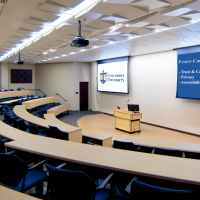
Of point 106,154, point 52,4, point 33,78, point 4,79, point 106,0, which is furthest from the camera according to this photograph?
point 33,78

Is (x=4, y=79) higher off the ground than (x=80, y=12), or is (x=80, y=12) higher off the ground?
(x=80, y=12)

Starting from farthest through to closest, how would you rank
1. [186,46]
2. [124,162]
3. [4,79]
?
1. [4,79]
2. [186,46]
3. [124,162]

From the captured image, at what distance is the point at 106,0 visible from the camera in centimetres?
315

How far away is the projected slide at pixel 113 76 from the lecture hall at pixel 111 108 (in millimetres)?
56

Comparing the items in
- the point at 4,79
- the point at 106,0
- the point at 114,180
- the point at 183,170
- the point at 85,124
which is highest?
the point at 106,0

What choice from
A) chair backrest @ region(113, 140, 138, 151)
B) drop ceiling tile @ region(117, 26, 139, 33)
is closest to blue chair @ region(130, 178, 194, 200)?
chair backrest @ region(113, 140, 138, 151)

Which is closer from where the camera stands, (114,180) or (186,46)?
(114,180)

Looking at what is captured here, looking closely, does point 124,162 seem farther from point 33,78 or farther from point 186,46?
point 33,78

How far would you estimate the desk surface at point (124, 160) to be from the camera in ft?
5.82


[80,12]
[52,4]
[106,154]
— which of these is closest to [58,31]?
[80,12]

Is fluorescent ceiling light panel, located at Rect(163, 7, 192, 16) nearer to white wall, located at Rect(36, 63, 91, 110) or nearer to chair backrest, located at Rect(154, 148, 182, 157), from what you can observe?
chair backrest, located at Rect(154, 148, 182, 157)

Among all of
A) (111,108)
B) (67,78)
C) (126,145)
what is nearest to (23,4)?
(126,145)

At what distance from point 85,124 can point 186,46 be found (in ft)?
18.0

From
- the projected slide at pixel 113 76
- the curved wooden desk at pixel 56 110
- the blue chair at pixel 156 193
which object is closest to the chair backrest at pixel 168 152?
the blue chair at pixel 156 193
